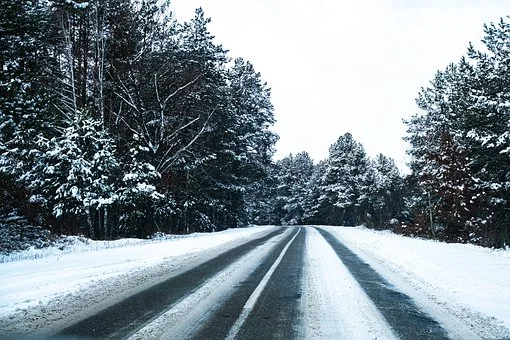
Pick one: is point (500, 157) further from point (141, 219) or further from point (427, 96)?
point (141, 219)

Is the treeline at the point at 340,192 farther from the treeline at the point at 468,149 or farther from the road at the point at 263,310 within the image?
the road at the point at 263,310

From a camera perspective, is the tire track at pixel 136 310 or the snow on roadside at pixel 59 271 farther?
the snow on roadside at pixel 59 271

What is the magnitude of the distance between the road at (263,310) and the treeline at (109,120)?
9933 mm

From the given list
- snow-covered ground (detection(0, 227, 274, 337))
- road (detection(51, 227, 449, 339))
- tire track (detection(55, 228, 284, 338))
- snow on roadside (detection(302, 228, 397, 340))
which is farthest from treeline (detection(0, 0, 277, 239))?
snow on roadside (detection(302, 228, 397, 340))

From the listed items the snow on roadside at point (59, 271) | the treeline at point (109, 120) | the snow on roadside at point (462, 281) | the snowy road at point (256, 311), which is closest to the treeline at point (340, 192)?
the treeline at point (109, 120)

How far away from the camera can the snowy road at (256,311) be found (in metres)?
4.73

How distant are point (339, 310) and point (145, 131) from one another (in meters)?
19.4

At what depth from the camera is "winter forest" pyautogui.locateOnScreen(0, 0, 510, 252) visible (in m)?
15.7

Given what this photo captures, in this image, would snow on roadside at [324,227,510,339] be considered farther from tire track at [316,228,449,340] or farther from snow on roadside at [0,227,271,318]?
snow on roadside at [0,227,271,318]

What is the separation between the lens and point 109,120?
73.9 feet

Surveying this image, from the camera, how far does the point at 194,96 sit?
1051 inches

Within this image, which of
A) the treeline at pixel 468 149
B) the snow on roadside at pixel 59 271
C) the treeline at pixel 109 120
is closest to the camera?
the snow on roadside at pixel 59 271

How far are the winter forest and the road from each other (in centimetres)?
932

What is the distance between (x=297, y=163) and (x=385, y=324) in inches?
3109
